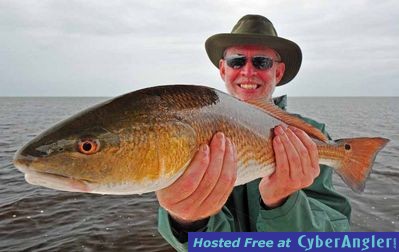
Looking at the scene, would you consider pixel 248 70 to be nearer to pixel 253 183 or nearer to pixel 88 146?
pixel 253 183

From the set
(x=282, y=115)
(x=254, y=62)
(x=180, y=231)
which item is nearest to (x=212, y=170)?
(x=180, y=231)

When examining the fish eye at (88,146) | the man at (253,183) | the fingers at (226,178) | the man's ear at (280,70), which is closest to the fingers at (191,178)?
the man at (253,183)

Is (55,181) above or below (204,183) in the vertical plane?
above

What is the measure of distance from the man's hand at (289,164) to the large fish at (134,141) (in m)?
0.35

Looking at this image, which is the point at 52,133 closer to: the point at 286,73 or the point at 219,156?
the point at 219,156

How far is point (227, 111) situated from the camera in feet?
8.37

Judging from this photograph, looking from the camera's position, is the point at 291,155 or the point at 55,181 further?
the point at 291,155

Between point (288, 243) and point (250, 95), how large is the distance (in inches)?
76.8

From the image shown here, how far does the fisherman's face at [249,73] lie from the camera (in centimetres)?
445

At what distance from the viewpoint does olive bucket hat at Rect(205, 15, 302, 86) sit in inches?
174

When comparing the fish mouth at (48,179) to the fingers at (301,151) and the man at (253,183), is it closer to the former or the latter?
the man at (253,183)

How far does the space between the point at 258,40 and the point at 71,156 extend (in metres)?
3.07

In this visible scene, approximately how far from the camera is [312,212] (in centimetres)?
329

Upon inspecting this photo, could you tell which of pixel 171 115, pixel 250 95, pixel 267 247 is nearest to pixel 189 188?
pixel 171 115
